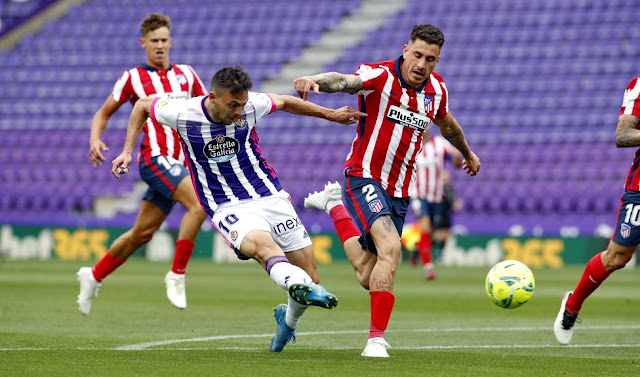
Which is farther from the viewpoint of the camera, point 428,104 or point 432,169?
point 432,169

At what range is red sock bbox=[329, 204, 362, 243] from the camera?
7602mm

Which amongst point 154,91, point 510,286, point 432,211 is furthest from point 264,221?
point 432,211

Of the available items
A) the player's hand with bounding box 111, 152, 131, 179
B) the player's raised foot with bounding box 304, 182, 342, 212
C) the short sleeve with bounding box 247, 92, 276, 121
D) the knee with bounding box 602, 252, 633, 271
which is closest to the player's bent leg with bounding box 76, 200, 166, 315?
the player's raised foot with bounding box 304, 182, 342, 212

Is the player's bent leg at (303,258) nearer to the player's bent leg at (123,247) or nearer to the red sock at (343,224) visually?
the red sock at (343,224)

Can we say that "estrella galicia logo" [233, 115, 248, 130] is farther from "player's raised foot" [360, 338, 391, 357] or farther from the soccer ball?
the soccer ball

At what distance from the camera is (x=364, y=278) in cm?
737

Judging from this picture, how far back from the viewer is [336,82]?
648 cm

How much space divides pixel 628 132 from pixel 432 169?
30.1 ft

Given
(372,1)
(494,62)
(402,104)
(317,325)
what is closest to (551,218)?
(494,62)

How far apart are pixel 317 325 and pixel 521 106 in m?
15.7

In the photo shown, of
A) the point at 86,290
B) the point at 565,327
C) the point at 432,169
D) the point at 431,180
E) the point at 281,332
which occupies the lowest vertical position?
the point at 431,180

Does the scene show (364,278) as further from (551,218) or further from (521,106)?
(521,106)

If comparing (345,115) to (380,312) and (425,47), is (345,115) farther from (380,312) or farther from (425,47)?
(380,312)

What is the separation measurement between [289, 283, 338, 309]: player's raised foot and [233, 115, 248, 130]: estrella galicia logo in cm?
140
